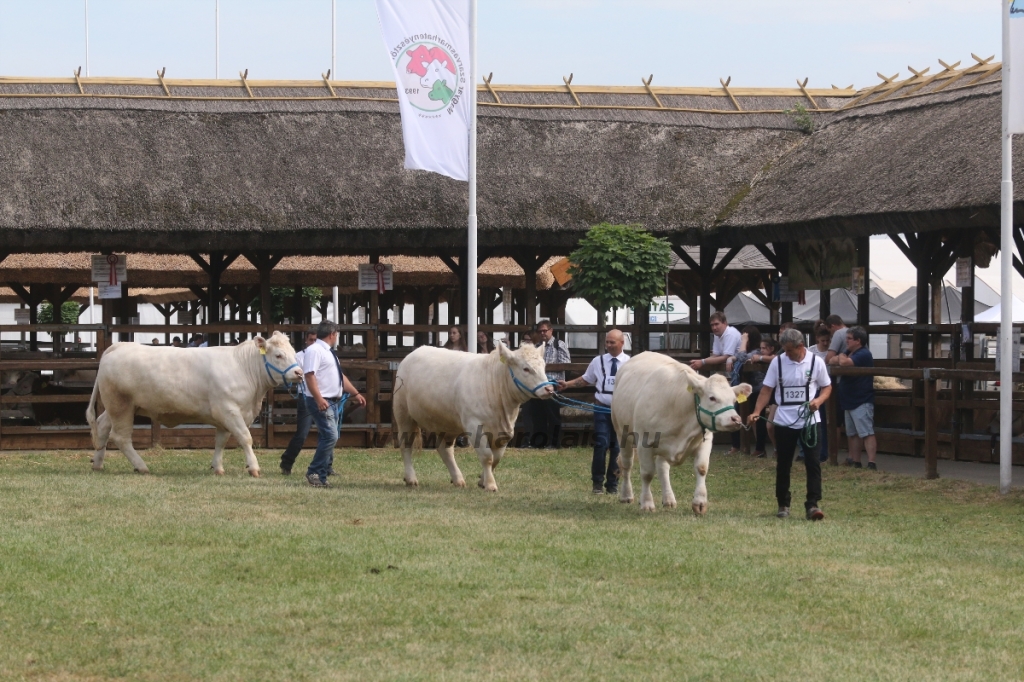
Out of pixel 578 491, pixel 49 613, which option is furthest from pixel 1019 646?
pixel 578 491

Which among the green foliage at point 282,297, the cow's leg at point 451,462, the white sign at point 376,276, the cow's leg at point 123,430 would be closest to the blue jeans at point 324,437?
the cow's leg at point 451,462

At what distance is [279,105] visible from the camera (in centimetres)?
2303

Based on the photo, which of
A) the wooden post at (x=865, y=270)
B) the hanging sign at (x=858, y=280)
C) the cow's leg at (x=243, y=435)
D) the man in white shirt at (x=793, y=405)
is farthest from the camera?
the wooden post at (x=865, y=270)

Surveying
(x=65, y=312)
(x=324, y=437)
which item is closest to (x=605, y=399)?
(x=324, y=437)

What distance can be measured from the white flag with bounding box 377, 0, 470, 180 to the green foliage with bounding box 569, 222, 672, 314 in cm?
221

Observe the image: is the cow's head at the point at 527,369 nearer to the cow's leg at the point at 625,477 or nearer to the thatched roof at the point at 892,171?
the cow's leg at the point at 625,477

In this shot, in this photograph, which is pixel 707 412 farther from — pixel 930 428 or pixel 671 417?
pixel 930 428

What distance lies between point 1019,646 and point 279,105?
17988 mm

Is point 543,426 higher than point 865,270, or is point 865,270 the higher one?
point 865,270

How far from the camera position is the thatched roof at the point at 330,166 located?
66.5 ft

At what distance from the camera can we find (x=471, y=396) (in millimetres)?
13555

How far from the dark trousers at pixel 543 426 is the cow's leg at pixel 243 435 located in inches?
196

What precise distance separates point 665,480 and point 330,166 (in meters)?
11.1

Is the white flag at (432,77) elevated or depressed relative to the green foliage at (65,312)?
elevated
